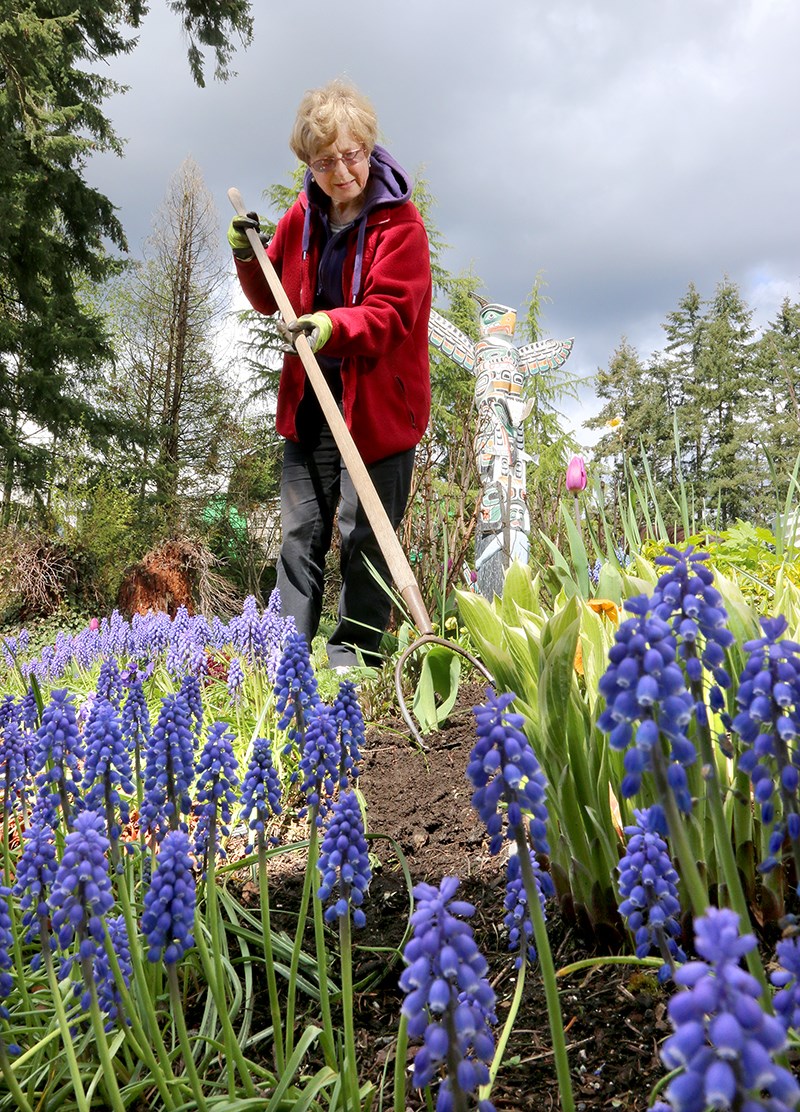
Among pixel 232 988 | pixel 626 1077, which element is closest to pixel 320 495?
pixel 232 988

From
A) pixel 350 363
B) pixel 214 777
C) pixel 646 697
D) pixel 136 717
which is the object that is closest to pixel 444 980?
pixel 646 697

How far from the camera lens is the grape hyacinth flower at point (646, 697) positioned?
2.37ft

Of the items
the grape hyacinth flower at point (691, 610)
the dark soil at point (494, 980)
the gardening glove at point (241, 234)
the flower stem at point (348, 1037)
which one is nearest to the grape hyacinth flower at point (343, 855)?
the flower stem at point (348, 1037)

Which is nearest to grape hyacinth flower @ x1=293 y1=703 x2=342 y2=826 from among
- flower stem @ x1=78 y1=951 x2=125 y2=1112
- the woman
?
flower stem @ x1=78 y1=951 x2=125 y2=1112

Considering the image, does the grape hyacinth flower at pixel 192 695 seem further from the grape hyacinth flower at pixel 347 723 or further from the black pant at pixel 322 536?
the black pant at pixel 322 536

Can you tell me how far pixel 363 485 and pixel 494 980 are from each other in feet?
5.59

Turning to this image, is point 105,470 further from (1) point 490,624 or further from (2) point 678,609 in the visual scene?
(2) point 678,609

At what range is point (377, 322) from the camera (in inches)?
147

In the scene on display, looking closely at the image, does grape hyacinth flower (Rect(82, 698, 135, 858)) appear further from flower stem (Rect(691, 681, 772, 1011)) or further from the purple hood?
the purple hood

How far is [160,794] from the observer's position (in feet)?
4.77

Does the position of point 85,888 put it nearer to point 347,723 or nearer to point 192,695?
point 347,723

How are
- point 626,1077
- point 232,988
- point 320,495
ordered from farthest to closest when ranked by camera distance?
point 320,495, point 232,988, point 626,1077

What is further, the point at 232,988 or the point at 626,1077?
the point at 232,988

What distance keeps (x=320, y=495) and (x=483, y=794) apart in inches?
138
